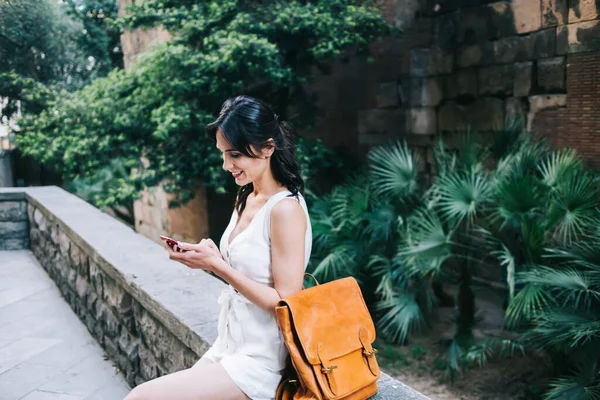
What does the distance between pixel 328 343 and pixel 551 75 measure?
251 inches

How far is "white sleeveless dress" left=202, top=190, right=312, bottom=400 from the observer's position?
1.75 meters

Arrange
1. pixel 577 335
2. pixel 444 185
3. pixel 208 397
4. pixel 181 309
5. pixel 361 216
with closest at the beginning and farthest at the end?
pixel 208 397 → pixel 181 309 → pixel 577 335 → pixel 444 185 → pixel 361 216

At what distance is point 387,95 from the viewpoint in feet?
31.2

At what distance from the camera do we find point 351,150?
395 inches

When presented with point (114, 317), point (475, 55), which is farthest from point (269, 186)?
point (475, 55)

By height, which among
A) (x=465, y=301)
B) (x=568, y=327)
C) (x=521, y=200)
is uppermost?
(x=521, y=200)

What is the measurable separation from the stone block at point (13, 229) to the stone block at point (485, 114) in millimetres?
5685

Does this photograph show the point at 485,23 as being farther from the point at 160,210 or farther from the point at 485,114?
the point at 160,210

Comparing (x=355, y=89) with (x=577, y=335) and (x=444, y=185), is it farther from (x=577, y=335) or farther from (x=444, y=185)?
(x=577, y=335)

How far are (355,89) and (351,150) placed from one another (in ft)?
3.21

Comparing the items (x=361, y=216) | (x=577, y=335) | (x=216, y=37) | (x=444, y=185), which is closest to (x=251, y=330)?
(x=577, y=335)

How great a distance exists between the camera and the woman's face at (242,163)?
71.9 inches

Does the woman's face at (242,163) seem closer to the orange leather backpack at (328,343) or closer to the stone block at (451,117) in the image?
the orange leather backpack at (328,343)

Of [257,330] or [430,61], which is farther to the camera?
[430,61]
